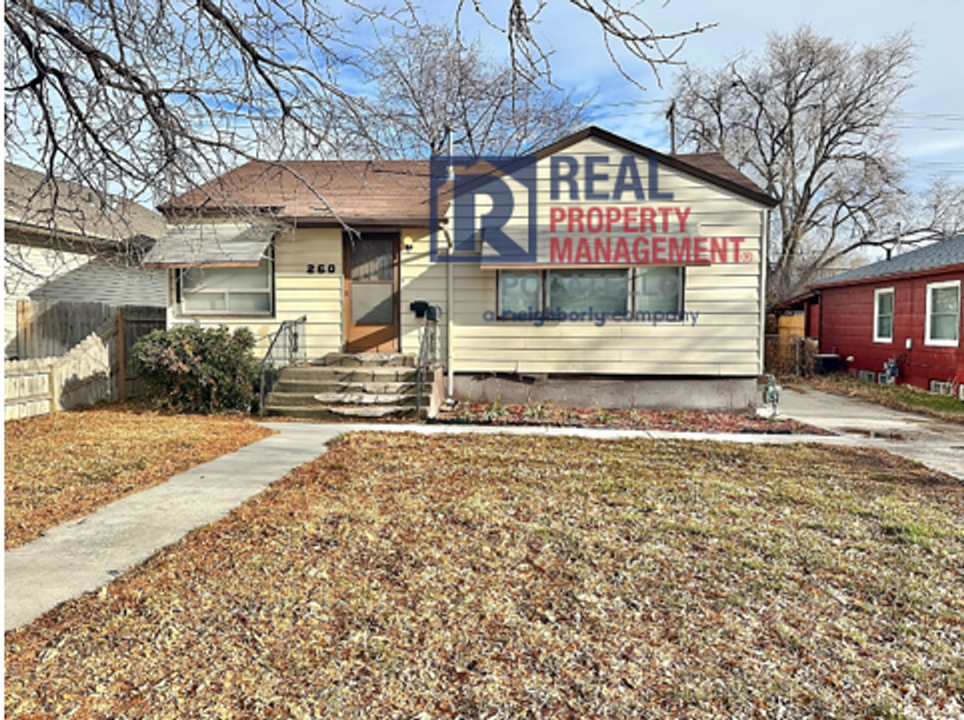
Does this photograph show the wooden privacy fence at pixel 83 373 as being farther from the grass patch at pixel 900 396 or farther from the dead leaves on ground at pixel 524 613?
the grass patch at pixel 900 396

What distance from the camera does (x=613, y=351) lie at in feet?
33.5

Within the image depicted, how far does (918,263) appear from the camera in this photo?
14.1 meters

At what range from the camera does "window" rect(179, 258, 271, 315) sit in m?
10.7

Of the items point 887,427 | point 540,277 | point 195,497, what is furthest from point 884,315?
point 195,497

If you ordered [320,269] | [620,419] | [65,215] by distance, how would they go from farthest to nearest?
[320,269] < [620,419] < [65,215]

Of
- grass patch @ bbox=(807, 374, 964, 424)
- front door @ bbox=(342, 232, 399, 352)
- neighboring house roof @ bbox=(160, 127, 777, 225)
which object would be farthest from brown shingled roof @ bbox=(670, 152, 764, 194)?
front door @ bbox=(342, 232, 399, 352)

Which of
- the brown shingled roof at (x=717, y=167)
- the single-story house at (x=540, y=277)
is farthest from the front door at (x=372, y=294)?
the brown shingled roof at (x=717, y=167)

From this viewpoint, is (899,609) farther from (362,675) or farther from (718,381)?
(718,381)

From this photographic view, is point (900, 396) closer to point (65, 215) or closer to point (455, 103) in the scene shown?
point (455, 103)

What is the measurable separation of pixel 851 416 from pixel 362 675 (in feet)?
34.2

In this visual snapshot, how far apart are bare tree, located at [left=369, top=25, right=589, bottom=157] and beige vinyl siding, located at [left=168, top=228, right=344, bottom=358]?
2674 mm

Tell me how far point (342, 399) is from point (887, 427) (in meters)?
8.52

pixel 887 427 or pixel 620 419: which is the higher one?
pixel 620 419

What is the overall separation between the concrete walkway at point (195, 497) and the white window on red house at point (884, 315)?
246 inches
